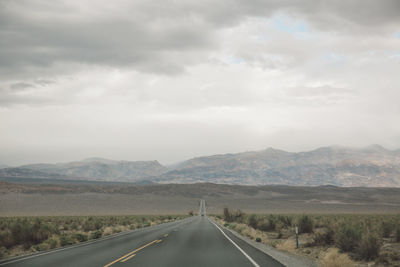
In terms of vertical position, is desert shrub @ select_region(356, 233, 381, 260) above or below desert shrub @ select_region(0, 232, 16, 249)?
above

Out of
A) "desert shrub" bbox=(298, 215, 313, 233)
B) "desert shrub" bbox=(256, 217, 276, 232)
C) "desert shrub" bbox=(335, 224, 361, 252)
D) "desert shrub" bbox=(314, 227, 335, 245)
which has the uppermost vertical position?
"desert shrub" bbox=(335, 224, 361, 252)

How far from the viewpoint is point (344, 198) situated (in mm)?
143500

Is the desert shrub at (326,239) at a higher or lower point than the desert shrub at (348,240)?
lower

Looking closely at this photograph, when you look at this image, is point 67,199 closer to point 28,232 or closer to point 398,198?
point 28,232

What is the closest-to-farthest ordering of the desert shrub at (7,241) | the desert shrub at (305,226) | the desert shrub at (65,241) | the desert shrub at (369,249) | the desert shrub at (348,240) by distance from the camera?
1. the desert shrub at (369,249)
2. the desert shrub at (348,240)
3. the desert shrub at (65,241)
4. the desert shrub at (7,241)
5. the desert shrub at (305,226)

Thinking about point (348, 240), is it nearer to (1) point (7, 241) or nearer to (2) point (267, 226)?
(1) point (7, 241)

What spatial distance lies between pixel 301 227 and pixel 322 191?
A: 146113mm

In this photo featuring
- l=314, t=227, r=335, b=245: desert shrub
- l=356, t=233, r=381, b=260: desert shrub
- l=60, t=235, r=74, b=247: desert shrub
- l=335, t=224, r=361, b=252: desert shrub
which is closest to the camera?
l=356, t=233, r=381, b=260: desert shrub

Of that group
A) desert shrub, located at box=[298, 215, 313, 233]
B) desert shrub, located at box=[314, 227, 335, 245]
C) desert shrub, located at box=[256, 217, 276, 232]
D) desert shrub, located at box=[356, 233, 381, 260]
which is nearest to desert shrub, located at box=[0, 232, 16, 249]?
desert shrub, located at box=[314, 227, 335, 245]

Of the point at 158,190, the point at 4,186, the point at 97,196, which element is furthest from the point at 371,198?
the point at 4,186

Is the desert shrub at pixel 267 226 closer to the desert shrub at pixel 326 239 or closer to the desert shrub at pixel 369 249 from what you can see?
the desert shrub at pixel 326 239

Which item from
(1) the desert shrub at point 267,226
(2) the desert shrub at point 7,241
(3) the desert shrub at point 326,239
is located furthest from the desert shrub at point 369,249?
(1) the desert shrub at point 267,226

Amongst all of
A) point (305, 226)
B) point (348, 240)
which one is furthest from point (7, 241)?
point (305, 226)

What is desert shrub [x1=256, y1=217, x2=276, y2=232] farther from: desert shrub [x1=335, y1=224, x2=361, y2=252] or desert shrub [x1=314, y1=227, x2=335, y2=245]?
desert shrub [x1=335, y1=224, x2=361, y2=252]
